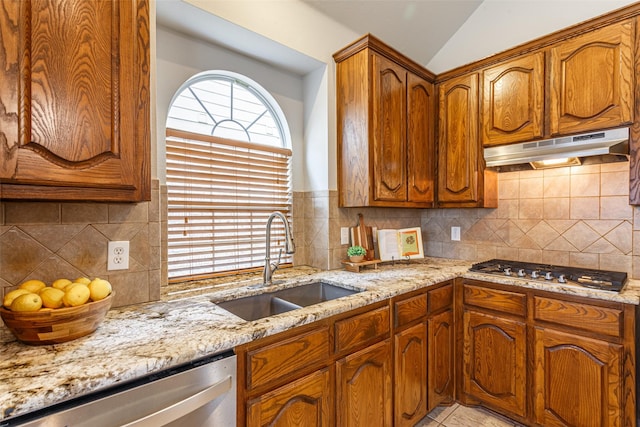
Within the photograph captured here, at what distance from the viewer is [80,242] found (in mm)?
1242

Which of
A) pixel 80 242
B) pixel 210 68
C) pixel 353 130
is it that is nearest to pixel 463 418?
pixel 353 130

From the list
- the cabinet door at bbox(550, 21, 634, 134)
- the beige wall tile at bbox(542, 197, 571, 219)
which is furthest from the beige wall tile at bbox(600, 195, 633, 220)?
the cabinet door at bbox(550, 21, 634, 134)

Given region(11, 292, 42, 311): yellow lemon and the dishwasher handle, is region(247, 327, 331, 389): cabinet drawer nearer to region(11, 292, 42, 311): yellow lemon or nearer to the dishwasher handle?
the dishwasher handle

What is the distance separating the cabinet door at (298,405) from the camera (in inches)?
43.8

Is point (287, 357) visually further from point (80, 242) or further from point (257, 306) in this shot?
point (80, 242)

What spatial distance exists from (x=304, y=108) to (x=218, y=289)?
146cm

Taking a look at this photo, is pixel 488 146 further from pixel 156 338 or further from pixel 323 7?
pixel 156 338

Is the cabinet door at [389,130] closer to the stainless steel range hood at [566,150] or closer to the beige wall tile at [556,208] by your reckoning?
the stainless steel range hood at [566,150]

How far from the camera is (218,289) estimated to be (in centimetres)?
165

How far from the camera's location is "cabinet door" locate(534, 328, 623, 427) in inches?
61.1

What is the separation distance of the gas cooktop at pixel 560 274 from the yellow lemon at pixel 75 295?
6.89ft

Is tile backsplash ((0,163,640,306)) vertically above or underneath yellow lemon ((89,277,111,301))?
above

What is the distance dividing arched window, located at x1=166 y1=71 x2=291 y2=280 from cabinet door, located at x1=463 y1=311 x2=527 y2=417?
1344 millimetres

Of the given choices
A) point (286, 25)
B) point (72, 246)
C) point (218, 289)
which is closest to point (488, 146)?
point (286, 25)
